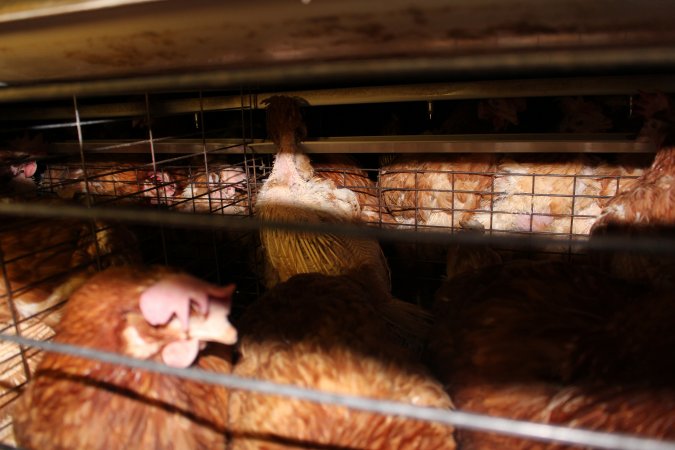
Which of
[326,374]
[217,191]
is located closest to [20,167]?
[217,191]

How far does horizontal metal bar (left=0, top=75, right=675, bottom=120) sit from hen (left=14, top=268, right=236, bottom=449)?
1.21m

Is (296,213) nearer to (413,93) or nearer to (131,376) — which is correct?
(413,93)

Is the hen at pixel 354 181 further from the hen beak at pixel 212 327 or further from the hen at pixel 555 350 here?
the hen beak at pixel 212 327

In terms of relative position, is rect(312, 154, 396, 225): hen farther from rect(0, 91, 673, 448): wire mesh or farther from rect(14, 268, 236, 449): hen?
rect(14, 268, 236, 449): hen

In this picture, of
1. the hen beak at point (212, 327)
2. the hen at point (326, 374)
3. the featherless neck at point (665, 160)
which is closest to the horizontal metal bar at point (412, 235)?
the hen beak at point (212, 327)

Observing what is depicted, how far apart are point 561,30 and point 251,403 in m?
0.93

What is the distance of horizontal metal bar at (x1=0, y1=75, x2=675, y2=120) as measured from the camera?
181 centimetres

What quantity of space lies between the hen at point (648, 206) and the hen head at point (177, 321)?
1530 mm

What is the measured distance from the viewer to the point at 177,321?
94cm

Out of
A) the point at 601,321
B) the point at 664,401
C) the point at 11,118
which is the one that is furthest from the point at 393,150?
the point at 11,118

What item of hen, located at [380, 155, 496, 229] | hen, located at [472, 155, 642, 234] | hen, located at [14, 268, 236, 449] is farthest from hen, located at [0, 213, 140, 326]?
hen, located at [472, 155, 642, 234]

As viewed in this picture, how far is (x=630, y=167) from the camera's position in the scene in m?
2.26

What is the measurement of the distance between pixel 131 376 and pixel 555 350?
0.92 meters

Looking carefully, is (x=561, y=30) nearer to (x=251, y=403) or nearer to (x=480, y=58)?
(x=480, y=58)
